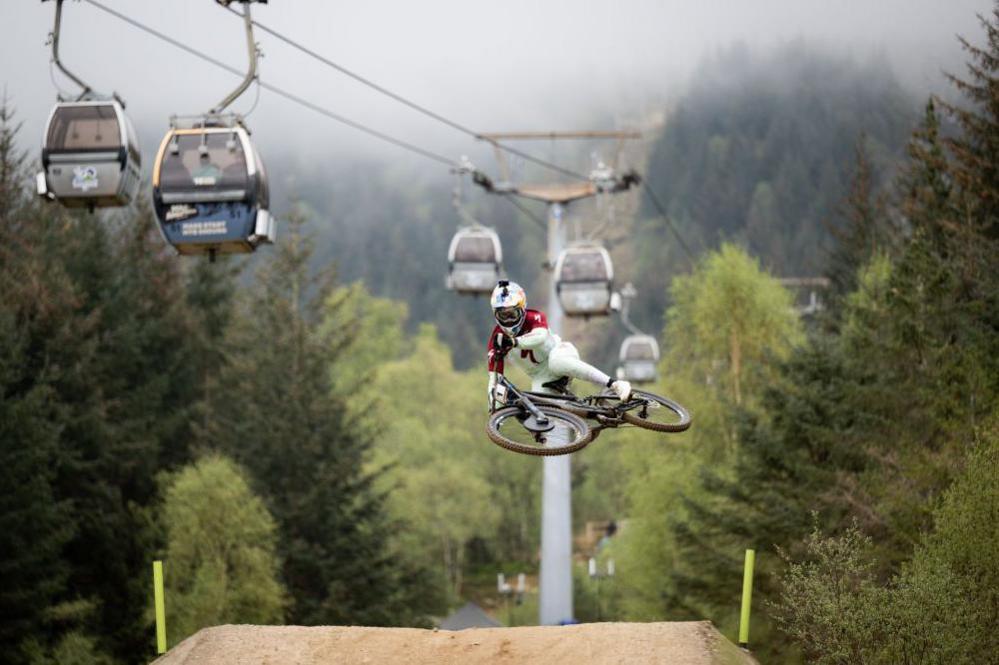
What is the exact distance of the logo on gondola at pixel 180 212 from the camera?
770 inches

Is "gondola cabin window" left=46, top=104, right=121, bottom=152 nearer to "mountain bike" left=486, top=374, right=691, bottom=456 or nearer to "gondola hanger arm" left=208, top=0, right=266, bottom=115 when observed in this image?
"gondola hanger arm" left=208, top=0, right=266, bottom=115

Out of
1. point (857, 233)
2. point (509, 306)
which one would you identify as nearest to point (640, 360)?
point (857, 233)

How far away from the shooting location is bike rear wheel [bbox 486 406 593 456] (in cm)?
1400

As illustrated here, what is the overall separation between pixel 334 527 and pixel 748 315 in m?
14.2

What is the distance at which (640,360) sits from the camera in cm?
5253

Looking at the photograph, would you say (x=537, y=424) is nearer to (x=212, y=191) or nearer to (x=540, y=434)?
(x=540, y=434)

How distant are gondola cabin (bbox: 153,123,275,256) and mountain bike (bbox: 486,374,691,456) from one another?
6.04 metres

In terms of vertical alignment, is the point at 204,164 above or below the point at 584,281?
above

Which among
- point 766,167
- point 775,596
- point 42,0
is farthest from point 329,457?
point 766,167

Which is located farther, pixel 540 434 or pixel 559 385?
pixel 559 385

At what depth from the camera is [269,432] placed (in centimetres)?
4409

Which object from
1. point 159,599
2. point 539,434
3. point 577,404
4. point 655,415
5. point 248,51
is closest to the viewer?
point 539,434

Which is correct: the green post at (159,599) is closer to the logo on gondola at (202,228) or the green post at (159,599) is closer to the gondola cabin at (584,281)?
the logo on gondola at (202,228)

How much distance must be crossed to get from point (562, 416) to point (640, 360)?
125 feet
